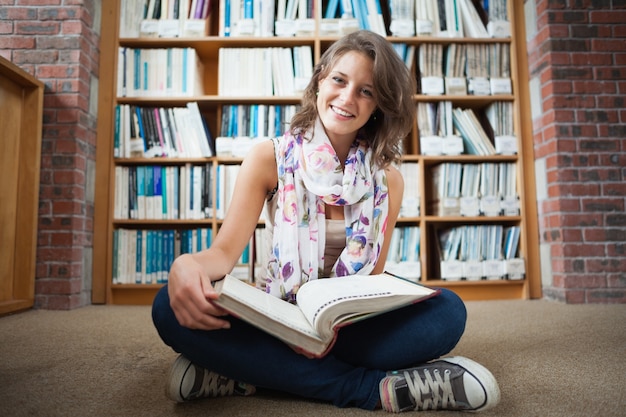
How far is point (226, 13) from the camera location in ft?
Result: 7.94

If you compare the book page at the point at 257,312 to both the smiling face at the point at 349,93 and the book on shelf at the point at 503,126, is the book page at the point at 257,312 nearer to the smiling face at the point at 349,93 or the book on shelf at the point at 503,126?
the smiling face at the point at 349,93

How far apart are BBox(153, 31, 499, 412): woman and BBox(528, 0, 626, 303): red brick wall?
148 centimetres

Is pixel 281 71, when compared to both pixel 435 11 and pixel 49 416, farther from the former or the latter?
pixel 49 416

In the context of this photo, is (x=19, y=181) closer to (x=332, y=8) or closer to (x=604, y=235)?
(x=332, y=8)

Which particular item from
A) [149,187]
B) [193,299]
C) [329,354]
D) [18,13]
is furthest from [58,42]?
[329,354]

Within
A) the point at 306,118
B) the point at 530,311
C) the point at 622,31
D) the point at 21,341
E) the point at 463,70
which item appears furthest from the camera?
the point at 463,70

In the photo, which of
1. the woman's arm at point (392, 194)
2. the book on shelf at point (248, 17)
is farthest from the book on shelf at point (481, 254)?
the book on shelf at point (248, 17)

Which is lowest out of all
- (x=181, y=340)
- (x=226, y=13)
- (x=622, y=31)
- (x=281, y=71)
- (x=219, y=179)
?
(x=181, y=340)

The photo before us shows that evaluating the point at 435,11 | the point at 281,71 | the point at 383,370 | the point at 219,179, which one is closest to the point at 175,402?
the point at 383,370

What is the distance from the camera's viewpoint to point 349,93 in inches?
40.4

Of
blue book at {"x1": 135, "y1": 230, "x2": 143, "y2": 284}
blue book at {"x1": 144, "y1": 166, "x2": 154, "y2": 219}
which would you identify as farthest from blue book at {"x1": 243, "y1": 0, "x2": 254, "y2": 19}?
blue book at {"x1": 135, "y1": 230, "x2": 143, "y2": 284}

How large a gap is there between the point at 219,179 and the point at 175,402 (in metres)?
1.66

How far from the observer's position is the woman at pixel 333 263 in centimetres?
72

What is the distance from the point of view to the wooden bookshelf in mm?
1916
